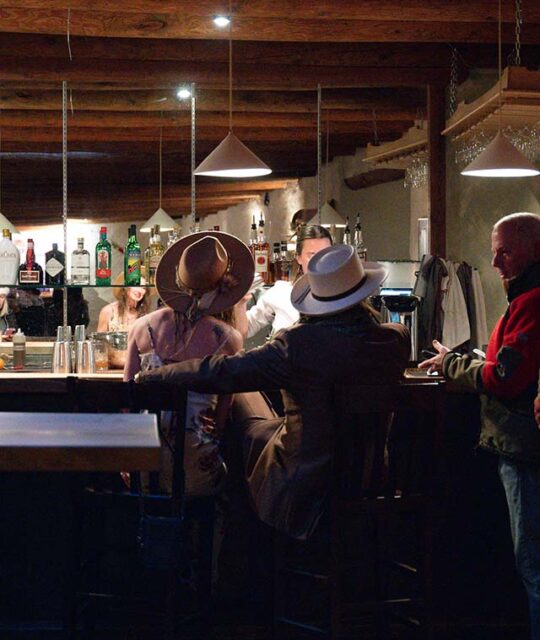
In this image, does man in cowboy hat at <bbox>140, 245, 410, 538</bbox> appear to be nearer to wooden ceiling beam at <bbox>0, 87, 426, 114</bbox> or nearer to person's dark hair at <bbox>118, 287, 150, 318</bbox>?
person's dark hair at <bbox>118, 287, 150, 318</bbox>

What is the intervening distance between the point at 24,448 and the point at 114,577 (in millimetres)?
2398

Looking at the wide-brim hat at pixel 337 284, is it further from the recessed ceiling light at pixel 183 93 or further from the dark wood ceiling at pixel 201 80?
the recessed ceiling light at pixel 183 93

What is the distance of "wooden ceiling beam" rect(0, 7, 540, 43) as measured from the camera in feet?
19.7

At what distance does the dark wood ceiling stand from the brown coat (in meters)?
3.06

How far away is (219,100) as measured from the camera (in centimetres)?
810

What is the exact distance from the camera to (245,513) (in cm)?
398

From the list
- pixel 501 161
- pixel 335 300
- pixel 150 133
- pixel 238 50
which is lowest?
pixel 335 300

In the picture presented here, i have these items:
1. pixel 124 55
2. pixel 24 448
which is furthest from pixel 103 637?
pixel 124 55

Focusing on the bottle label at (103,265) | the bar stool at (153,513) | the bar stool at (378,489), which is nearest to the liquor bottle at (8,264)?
the bottle label at (103,265)

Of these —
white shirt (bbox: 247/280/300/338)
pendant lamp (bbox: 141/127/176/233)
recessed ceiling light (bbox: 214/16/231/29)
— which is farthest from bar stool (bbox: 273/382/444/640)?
pendant lamp (bbox: 141/127/176/233)

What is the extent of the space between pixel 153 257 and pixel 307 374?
2317 mm

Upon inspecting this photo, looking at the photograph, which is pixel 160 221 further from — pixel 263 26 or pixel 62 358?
pixel 62 358

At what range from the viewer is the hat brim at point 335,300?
3.37 m

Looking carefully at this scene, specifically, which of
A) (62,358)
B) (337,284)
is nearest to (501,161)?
(337,284)
